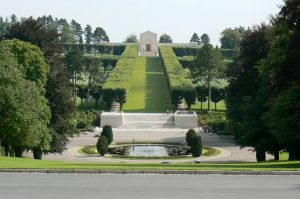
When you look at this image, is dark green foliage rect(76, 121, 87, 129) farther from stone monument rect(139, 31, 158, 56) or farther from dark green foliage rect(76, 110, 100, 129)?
stone monument rect(139, 31, 158, 56)

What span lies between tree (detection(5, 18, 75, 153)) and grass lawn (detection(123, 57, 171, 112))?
110 feet

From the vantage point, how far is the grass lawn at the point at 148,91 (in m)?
80.5

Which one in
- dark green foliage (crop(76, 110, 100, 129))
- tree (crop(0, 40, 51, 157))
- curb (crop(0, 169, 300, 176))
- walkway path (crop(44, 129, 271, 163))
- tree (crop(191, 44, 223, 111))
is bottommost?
walkway path (crop(44, 129, 271, 163))

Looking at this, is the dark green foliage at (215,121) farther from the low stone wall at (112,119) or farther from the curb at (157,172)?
the curb at (157,172)

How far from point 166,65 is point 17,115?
260ft

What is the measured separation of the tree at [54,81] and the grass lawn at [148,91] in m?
33.6

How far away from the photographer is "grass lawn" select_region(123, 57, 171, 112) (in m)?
80.5

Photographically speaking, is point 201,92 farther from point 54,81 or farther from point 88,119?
point 54,81

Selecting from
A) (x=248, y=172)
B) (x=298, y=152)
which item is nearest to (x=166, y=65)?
(x=298, y=152)

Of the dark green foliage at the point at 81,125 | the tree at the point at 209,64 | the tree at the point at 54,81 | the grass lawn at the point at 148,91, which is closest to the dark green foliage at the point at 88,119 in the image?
the dark green foliage at the point at 81,125
